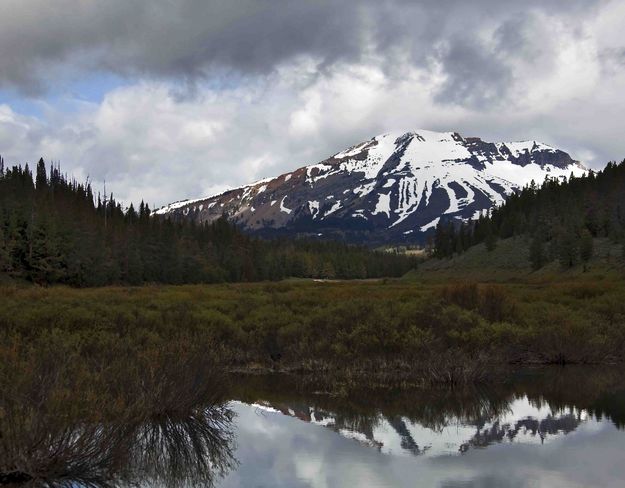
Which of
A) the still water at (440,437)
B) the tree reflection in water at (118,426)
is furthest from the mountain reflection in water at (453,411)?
the tree reflection in water at (118,426)

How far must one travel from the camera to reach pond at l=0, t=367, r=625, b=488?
13.3 metres

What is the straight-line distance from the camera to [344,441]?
18516mm

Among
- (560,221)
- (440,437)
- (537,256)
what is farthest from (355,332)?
(560,221)

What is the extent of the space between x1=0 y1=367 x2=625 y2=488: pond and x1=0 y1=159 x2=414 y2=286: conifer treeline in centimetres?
5917

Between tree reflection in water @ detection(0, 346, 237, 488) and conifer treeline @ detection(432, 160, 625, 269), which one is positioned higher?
conifer treeline @ detection(432, 160, 625, 269)

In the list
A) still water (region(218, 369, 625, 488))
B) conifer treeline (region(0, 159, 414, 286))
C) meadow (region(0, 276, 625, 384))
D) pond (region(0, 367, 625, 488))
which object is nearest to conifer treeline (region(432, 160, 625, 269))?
conifer treeline (region(0, 159, 414, 286))

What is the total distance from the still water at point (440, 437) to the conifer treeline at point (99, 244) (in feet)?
195

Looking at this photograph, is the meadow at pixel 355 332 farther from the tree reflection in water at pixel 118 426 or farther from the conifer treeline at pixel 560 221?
the conifer treeline at pixel 560 221

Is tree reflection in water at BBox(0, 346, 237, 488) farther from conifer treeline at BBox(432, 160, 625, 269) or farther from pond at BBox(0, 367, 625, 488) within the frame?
conifer treeline at BBox(432, 160, 625, 269)

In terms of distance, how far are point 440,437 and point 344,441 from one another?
2.61 m

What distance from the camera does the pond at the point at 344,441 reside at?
13.3m

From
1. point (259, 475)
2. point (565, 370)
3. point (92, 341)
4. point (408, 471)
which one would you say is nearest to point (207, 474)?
point (259, 475)

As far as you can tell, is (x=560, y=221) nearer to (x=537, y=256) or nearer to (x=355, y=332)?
(x=537, y=256)

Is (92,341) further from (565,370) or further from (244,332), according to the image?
(565,370)
